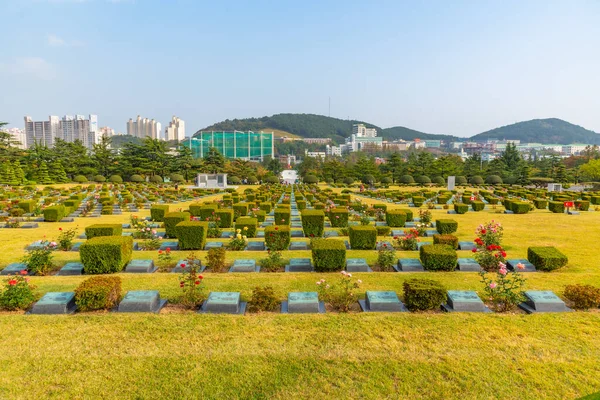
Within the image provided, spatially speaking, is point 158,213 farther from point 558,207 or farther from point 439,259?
point 558,207

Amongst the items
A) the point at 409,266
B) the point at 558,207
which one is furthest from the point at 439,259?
the point at 558,207

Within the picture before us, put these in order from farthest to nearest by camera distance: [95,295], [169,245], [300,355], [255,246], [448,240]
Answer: [169,245]
[255,246]
[448,240]
[95,295]
[300,355]

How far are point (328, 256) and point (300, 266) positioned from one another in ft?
2.56

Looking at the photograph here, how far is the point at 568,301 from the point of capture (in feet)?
20.2

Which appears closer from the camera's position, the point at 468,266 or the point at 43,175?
the point at 468,266

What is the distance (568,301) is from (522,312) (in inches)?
43.8

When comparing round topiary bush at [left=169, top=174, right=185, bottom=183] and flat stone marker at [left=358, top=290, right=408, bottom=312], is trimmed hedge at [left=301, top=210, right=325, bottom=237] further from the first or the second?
round topiary bush at [left=169, top=174, right=185, bottom=183]

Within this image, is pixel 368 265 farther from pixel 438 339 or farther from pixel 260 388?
pixel 260 388

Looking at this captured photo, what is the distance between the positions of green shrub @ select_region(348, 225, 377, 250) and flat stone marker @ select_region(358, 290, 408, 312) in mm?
4202

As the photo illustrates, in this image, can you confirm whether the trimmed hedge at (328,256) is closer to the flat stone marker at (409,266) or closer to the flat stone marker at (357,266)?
the flat stone marker at (357,266)

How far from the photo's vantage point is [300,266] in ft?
27.1


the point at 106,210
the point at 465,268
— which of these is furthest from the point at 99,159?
the point at 465,268

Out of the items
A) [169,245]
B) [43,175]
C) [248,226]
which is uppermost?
[43,175]

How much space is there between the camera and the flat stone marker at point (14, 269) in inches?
309
